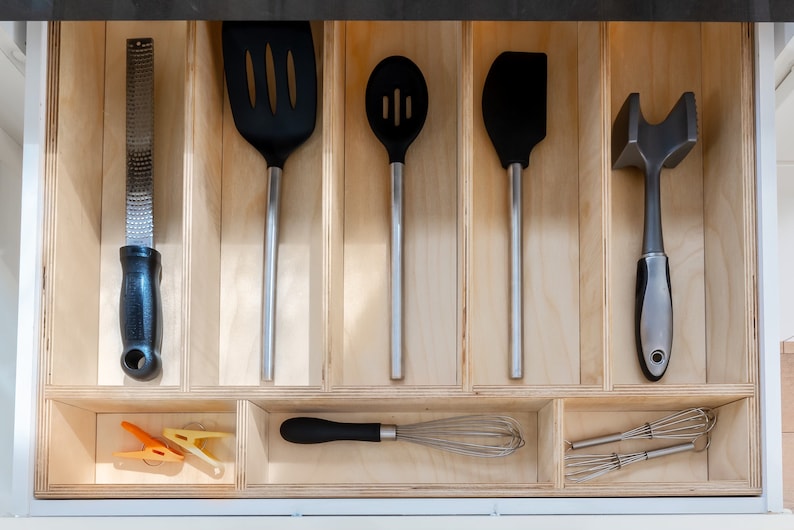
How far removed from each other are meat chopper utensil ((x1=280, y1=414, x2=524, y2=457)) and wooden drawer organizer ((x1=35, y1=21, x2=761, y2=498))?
0.08ft

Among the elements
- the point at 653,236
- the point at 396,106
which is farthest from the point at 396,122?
the point at 653,236

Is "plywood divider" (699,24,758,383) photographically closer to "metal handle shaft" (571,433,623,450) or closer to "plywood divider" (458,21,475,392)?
"metal handle shaft" (571,433,623,450)

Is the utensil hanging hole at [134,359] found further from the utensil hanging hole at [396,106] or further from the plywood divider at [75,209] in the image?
the utensil hanging hole at [396,106]

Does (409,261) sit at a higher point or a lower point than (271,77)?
lower

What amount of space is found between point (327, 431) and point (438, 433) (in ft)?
0.51

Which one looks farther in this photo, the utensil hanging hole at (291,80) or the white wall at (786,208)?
the white wall at (786,208)

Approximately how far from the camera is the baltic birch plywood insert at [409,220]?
141 cm

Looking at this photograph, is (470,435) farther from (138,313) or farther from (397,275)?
(138,313)

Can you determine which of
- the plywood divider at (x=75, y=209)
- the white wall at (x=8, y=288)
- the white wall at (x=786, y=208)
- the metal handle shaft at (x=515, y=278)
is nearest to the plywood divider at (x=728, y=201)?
the white wall at (x=786, y=208)

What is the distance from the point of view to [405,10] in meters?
0.97

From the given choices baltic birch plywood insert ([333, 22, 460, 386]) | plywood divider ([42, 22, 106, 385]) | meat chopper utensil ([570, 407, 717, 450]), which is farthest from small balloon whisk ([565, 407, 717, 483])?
plywood divider ([42, 22, 106, 385])

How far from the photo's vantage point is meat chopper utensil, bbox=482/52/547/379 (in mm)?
1399

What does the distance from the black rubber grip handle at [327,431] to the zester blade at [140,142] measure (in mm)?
324

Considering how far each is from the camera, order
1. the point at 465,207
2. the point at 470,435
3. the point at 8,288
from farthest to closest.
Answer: the point at 8,288
the point at 470,435
the point at 465,207
